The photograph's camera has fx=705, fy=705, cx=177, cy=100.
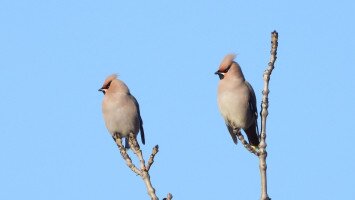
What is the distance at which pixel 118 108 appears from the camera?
7.00 m

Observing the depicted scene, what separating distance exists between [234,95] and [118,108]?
124 centimetres

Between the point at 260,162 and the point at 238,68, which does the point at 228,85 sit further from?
the point at 260,162

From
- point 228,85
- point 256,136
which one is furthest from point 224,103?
point 256,136

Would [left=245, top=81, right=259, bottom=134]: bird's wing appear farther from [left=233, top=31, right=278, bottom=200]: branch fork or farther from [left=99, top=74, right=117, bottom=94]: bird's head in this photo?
[left=233, top=31, right=278, bottom=200]: branch fork

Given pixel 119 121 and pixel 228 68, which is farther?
pixel 119 121

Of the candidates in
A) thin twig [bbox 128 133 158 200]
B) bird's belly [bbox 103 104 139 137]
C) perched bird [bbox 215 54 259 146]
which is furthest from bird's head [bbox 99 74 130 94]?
thin twig [bbox 128 133 158 200]

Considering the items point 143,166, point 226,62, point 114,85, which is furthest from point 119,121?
point 143,166

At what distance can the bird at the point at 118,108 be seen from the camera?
6.99 metres

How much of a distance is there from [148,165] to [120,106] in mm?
3314

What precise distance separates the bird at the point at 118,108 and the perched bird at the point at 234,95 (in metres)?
1.02

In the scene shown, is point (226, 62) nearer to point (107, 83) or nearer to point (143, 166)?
point (107, 83)

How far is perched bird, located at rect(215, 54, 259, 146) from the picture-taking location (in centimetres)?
641

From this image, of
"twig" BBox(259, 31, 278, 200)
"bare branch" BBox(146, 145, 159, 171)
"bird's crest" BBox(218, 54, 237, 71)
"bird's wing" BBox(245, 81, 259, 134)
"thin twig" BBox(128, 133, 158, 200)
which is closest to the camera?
"twig" BBox(259, 31, 278, 200)

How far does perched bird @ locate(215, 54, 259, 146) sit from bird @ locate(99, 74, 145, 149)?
3.34 ft
